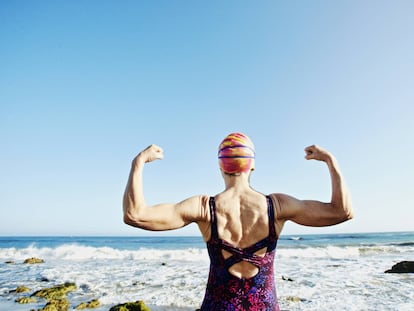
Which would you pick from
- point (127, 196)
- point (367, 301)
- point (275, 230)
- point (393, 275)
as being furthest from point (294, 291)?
point (127, 196)

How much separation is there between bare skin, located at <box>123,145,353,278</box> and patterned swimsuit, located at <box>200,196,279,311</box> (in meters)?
0.03

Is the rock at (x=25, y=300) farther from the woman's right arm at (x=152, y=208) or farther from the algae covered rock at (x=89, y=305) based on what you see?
the woman's right arm at (x=152, y=208)

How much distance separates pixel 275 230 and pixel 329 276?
1238 cm

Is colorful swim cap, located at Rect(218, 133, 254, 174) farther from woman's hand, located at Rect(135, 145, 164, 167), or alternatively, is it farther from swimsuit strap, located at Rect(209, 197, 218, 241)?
woman's hand, located at Rect(135, 145, 164, 167)

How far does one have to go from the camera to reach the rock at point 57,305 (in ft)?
27.8

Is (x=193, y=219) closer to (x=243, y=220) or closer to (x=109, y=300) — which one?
(x=243, y=220)

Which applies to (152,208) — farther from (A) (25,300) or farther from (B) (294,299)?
(A) (25,300)

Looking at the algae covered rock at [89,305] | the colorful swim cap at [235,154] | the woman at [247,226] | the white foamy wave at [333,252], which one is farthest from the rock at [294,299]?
the white foamy wave at [333,252]

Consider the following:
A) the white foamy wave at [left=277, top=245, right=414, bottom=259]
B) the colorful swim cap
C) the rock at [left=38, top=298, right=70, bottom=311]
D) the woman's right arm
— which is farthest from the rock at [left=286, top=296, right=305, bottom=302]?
the white foamy wave at [left=277, top=245, right=414, bottom=259]

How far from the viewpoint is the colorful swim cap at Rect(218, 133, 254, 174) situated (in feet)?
7.84

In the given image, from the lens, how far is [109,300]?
9.57m

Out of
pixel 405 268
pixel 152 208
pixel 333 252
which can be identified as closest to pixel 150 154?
pixel 152 208

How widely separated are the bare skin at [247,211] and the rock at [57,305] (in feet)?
25.7

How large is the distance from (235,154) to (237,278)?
81cm
